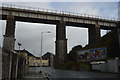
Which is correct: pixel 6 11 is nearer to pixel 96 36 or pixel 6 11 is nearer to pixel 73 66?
pixel 73 66

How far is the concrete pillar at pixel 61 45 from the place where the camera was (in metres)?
53.3

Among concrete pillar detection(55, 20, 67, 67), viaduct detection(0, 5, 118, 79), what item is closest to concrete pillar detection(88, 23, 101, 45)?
viaduct detection(0, 5, 118, 79)

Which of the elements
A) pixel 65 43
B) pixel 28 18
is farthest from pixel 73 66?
pixel 28 18

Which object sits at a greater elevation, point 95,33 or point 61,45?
point 95,33

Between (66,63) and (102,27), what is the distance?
20601mm

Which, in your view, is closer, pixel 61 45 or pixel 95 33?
pixel 61 45

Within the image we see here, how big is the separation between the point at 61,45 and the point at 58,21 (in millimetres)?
8214

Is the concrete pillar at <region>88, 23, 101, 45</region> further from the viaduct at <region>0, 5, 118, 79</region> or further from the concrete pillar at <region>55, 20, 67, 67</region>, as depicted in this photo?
the concrete pillar at <region>55, 20, 67, 67</region>

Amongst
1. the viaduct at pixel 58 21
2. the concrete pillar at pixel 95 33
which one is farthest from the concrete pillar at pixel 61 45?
the concrete pillar at pixel 95 33

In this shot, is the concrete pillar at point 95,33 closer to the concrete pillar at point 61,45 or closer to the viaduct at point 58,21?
the viaduct at point 58,21

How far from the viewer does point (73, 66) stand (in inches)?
1949

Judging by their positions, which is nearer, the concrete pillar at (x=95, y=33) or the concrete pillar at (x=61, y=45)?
the concrete pillar at (x=61, y=45)

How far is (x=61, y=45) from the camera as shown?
174 ft

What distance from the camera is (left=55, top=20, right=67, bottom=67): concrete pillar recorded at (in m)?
53.3
